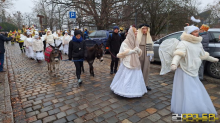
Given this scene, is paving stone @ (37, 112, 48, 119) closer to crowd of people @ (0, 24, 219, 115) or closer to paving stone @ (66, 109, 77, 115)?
paving stone @ (66, 109, 77, 115)

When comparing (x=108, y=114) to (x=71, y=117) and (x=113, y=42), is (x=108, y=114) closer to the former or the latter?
(x=71, y=117)

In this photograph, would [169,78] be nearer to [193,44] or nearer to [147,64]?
[147,64]

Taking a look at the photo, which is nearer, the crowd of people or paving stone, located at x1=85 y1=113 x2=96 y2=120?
the crowd of people

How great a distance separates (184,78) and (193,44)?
703 millimetres

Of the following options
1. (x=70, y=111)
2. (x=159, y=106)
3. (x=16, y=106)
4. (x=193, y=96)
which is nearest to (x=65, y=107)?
(x=70, y=111)

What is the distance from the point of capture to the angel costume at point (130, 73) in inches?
167

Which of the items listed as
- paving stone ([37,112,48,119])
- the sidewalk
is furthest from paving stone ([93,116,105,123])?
the sidewalk

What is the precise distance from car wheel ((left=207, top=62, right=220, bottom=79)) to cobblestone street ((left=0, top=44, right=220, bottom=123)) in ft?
1.15

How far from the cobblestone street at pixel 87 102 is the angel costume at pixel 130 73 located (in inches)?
9.4

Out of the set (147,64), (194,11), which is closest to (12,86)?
(147,64)

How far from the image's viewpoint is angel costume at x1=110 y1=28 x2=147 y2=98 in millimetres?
4242

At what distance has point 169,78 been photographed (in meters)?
6.22

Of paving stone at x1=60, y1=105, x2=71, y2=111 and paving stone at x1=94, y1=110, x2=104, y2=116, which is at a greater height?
paving stone at x1=94, y1=110, x2=104, y2=116

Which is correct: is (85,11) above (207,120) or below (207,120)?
above
